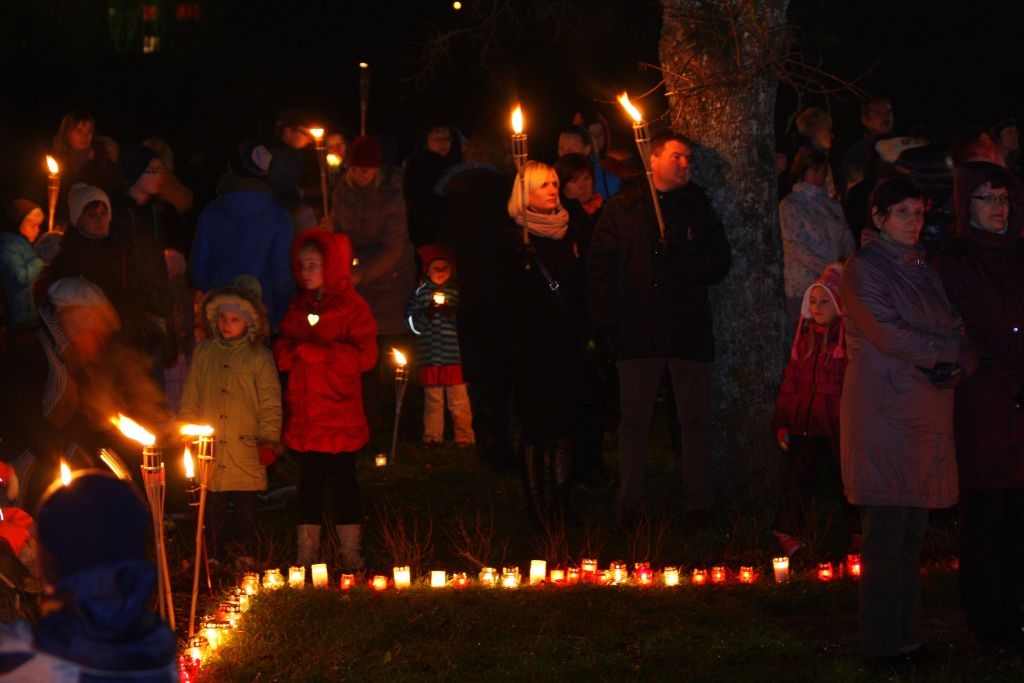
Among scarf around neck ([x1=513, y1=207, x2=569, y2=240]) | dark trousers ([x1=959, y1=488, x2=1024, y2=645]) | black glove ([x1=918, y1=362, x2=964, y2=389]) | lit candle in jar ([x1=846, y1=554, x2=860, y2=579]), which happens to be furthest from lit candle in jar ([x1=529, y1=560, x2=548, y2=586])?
black glove ([x1=918, y1=362, x2=964, y2=389])

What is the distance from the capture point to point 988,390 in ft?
26.3

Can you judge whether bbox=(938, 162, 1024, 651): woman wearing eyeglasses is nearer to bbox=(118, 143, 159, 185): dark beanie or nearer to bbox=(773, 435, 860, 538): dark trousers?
bbox=(773, 435, 860, 538): dark trousers

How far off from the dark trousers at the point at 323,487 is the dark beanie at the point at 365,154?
459 cm

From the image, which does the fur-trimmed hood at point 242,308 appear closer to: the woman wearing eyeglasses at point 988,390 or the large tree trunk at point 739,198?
the large tree trunk at point 739,198

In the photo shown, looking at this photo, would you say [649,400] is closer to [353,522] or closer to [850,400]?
[353,522]

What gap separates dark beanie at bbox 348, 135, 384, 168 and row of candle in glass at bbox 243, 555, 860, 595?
17.9 feet

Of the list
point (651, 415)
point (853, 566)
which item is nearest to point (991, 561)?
point (853, 566)

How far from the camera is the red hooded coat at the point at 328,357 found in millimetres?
Result: 10086

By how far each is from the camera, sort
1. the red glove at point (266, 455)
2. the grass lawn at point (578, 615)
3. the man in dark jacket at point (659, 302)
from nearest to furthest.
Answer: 1. the grass lawn at point (578, 615)
2. the red glove at point (266, 455)
3. the man in dark jacket at point (659, 302)

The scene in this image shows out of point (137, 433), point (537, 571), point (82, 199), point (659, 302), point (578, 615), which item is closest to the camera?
point (137, 433)

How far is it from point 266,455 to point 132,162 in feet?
Answer: 10.3

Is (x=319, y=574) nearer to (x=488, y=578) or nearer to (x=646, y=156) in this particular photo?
(x=488, y=578)

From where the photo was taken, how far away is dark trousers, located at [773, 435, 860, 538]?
10.1 m

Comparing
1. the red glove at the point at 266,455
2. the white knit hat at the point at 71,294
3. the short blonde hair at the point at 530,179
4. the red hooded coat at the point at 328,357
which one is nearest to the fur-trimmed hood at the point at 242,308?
the red hooded coat at the point at 328,357
